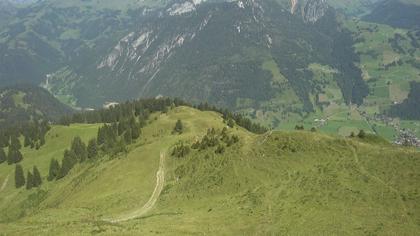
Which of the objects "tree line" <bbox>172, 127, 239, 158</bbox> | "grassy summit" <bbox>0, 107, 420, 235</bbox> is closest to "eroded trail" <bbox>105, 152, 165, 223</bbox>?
"grassy summit" <bbox>0, 107, 420, 235</bbox>

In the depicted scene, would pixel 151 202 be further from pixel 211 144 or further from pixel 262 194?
pixel 262 194

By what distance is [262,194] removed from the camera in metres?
107

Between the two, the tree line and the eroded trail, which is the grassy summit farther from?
the tree line

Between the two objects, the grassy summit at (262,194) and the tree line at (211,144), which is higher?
the tree line at (211,144)

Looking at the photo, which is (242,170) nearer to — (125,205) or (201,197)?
(201,197)

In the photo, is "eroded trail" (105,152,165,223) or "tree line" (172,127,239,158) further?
"tree line" (172,127,239,158)

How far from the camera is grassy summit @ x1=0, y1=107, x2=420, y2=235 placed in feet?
296

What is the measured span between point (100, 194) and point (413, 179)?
8162 centimetres

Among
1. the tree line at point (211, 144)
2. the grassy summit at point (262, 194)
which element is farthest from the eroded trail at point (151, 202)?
the tree line at point (211, 144)

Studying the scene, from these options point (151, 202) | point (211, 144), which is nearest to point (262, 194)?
point (151, 202)

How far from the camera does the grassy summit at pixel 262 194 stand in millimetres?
90312

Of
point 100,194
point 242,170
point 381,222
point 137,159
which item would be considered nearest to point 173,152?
point 137,159

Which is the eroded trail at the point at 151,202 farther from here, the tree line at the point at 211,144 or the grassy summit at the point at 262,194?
the tree line at the point at 211,144

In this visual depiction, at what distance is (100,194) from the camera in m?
140
